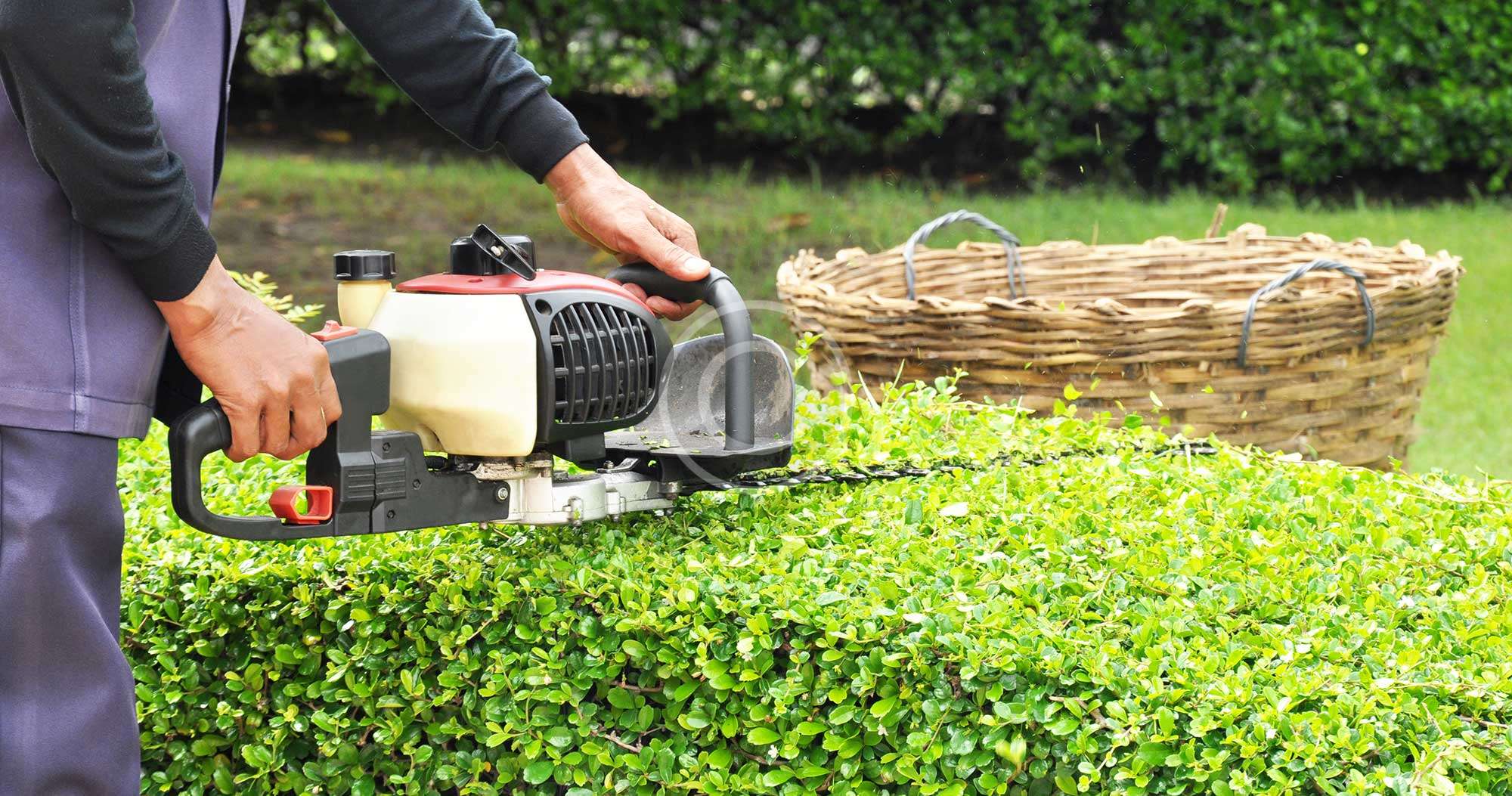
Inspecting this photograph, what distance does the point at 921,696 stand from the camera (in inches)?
61.6

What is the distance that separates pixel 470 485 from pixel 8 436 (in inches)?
21.3

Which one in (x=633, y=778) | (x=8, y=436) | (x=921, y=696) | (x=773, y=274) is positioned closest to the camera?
(x=8, y=436)

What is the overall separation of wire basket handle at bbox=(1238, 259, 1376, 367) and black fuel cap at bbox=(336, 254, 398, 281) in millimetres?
1815

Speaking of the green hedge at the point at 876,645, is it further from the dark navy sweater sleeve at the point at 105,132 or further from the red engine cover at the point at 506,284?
the dark navy sweater sleeve at the point at 105,132

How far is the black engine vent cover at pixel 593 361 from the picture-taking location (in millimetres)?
1676

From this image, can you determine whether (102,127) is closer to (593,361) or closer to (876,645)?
(593,361)

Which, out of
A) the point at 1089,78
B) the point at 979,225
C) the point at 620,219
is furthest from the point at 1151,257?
the point at 1089,78

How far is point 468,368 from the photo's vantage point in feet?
5.40

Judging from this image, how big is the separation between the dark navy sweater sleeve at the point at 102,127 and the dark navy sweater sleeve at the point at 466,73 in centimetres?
58

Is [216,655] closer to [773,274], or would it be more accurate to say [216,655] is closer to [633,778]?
[633,778]

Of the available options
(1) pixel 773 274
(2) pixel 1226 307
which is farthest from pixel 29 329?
(1) pixel 773 274

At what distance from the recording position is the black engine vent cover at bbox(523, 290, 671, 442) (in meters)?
1.68

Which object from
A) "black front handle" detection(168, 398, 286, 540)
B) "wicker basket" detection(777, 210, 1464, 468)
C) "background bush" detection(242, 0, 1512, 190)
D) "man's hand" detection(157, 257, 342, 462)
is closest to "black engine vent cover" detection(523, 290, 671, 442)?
"man's hand" detection(157, 257, 342, 462)

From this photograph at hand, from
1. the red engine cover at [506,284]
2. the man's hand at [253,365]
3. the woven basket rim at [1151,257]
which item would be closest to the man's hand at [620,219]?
the red engine cover at [506,284]
